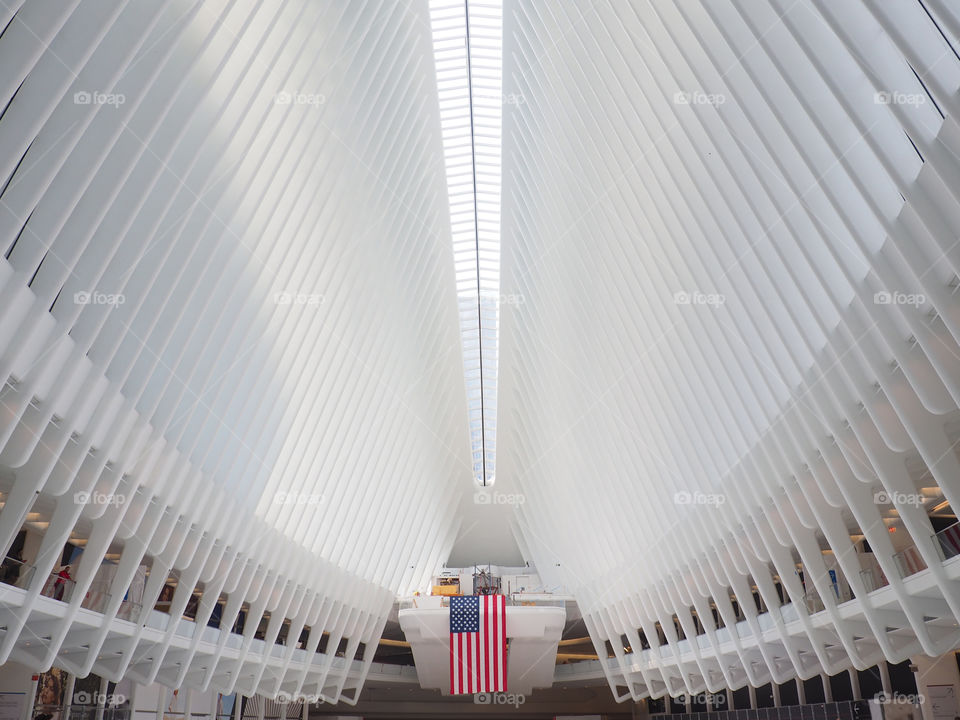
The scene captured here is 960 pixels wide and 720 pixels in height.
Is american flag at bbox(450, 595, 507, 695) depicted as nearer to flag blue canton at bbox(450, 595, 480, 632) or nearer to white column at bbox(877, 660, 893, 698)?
flag blue canton at bbox(450, 595, 480, 632)

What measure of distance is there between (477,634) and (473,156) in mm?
17171

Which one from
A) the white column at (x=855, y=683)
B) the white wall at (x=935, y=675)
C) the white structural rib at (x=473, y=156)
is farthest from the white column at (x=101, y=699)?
the white column at (x=855, y=683)

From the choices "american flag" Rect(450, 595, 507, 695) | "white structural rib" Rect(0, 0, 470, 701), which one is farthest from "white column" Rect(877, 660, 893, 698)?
"white structural rib" Rect(0, 0, 470, 701)

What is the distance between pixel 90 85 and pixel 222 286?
19.9 feet

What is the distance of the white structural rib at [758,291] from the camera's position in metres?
10.3

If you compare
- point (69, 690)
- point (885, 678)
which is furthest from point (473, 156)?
point (885, 678)

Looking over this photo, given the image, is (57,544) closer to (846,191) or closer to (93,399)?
(93,399)

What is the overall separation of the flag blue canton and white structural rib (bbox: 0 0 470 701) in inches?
193

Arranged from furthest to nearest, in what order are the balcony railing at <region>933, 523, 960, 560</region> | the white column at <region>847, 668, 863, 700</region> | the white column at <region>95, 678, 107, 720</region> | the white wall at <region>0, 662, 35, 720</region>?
the white column at <region>847, 668, 863, 700</region>, the white column at <region>95, 678, 107, 720</region>, the white wall at <region>0, 662, 35, 720</region>, the balcony railing at <region>933, 523, 960, 560</region>

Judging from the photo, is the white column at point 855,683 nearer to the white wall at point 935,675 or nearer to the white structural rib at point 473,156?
the white wall at point 935,675

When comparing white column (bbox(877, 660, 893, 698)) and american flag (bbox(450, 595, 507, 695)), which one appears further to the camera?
american flag (bbox(450, 595, 507, 695))

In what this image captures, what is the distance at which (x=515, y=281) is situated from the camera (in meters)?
30.5

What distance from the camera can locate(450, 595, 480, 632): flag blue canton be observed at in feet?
101

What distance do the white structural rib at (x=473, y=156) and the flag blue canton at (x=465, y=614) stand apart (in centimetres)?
1139
